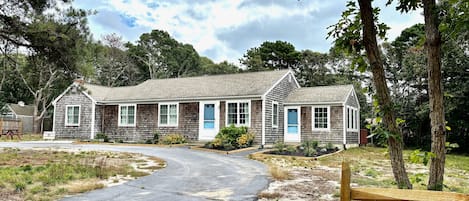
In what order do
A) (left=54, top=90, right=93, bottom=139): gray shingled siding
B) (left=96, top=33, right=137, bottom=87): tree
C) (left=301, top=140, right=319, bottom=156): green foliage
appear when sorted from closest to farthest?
(left=301, top=140, right=319, bottom=156): green foliage, (left=54, top=90, right=93, bottom=139): gray shingled siding, (left=96, top=33, right=137, bottom=87): tree

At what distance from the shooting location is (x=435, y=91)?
106 inches

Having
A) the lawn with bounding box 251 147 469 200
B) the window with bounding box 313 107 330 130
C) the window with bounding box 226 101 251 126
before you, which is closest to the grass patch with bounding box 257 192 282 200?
the lawn with bounding box 251 147 469 200

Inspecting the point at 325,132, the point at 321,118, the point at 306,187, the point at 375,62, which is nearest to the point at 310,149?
the point at 325,132

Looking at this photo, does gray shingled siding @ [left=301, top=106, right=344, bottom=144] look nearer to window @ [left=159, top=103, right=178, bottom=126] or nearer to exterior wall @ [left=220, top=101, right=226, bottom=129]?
exterior wall @ [left=220, top=101, right=226, bottom=129]

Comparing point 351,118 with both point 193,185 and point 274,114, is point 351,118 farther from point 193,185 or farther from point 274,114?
point 193,185

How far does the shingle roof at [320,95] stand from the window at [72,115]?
46.3 feet

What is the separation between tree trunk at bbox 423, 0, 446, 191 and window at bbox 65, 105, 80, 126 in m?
23.5

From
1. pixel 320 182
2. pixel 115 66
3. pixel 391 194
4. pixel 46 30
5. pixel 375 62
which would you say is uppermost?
pixel 115 66

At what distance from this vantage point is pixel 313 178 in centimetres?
820

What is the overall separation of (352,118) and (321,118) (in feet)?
7.62

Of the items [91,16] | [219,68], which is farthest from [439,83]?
[219,68]

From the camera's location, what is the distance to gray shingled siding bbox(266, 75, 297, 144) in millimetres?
17609

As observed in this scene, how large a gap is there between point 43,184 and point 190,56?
36.8m

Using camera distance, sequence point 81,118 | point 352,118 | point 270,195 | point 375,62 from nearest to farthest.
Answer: point 375,62, point 270,195, point 352,118, point 81,118
